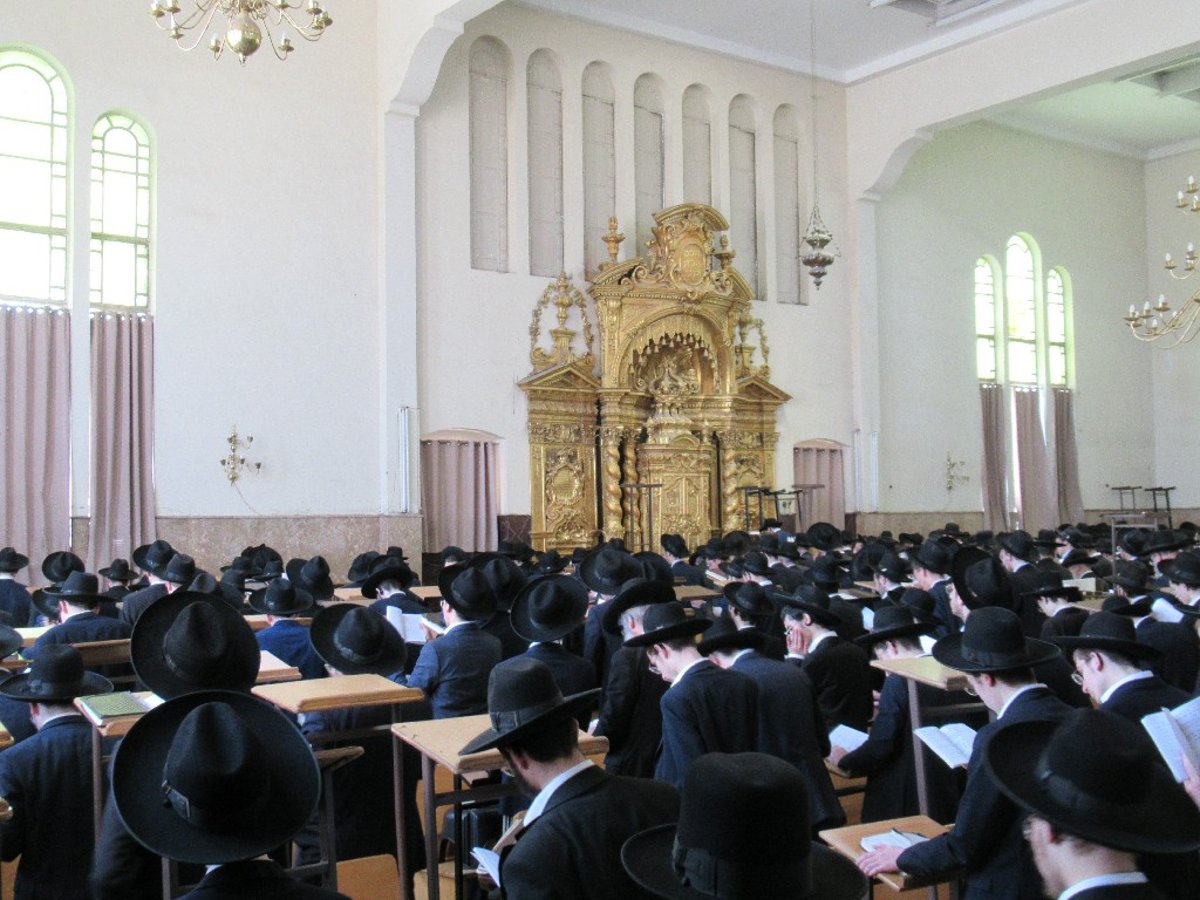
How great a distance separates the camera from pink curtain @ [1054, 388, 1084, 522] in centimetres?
2230

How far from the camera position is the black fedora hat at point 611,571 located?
298 inches

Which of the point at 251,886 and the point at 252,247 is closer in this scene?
the point at 251,886

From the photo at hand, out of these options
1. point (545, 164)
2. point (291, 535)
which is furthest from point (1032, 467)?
point (291, 535)

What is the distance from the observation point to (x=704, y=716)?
4477mm

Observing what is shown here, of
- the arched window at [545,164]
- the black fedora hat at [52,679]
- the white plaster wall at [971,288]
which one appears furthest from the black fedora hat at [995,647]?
the white plaster wall at [971,288]

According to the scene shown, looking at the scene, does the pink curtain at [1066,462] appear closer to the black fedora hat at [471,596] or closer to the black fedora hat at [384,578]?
the black fedora hat at [384,578]

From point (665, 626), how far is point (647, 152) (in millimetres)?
14608

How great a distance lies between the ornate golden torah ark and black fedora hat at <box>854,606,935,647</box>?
1085 centimetres

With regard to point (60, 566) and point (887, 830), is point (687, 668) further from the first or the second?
point (60, 566)

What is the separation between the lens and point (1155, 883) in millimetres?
3000

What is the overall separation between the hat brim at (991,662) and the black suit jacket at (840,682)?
60.5 inches

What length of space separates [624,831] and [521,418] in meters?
13.8

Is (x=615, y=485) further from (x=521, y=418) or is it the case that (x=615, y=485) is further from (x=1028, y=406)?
(x=1028, y=406)

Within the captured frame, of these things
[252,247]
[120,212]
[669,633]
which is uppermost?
[120,212]
